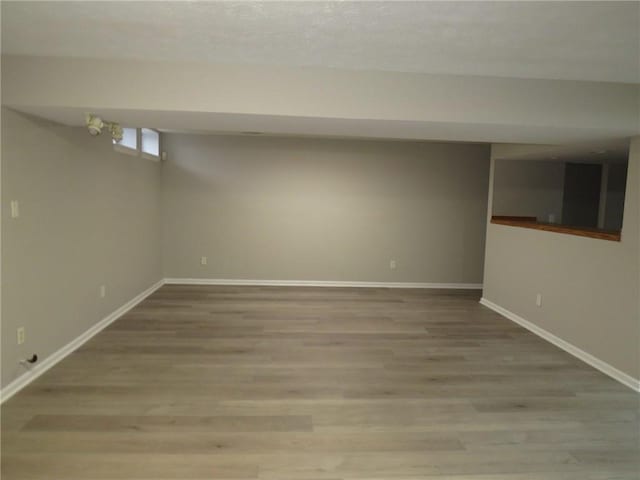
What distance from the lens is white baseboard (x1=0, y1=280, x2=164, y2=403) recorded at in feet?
8.05

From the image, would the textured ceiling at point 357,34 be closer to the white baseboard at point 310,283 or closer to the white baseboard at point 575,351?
the white baseboard at point 575,351

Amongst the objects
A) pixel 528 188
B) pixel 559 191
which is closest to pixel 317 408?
pixel 528 188

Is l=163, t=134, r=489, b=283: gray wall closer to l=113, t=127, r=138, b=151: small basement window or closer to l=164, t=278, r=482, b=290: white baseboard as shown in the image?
l=164, t=278, r=482, b=290: white baseboard

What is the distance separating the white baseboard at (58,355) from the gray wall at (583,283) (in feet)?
14.8

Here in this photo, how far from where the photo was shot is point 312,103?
2.49 meters

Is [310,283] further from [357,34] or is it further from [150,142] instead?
[357,34]

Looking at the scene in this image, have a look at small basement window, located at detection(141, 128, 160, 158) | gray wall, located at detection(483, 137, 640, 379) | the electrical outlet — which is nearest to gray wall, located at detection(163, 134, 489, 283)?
small basement window, located at detection(141, 128, 160, 158)

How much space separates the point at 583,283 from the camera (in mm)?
3324

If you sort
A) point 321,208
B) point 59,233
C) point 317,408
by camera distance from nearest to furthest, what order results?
point 317,408, point 59,233, point 321,208

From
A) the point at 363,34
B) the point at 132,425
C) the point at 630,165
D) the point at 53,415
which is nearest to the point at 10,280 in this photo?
the point at 53,415

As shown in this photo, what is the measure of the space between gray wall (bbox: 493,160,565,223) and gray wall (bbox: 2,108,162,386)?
4.68 metres

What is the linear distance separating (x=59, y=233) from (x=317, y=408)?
245 centimetres

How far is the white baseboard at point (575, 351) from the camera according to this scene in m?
2.84

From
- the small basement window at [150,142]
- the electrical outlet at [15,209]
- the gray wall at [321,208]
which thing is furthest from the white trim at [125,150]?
the electrical outlet at [15,209]
